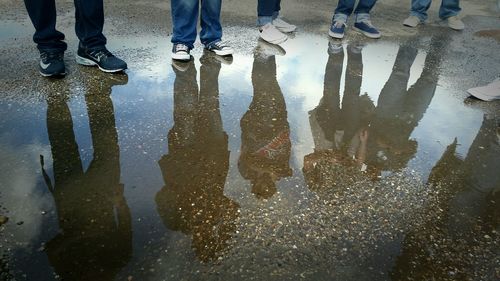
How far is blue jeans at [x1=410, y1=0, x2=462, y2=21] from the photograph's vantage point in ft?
15.5

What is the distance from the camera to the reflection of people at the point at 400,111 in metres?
2.16

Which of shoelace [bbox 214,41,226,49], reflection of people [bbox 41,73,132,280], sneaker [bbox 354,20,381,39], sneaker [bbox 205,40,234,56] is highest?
sneaker [bbox 354,20,381,39]

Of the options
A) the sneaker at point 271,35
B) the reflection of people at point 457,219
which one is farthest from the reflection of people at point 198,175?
the sneaker at point 271,35

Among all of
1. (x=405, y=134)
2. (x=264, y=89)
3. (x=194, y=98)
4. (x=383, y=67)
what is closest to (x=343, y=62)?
(x=383, y=67)

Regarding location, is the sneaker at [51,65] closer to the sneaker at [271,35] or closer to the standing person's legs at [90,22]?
the standing person's legs at [90,22]

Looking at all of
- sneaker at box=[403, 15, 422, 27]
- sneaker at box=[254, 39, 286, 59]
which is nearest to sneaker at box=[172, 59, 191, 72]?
sneaker at box=[254, 39, 286, 59]

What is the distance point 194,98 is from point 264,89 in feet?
1.81

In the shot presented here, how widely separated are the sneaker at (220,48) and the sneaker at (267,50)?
0.30 m

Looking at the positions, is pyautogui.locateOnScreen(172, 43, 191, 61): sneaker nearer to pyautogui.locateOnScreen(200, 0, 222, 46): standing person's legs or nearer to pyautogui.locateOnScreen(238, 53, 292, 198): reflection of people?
pyautogui.locateOnScreen(200, 0, 222, 46): standing person's legs

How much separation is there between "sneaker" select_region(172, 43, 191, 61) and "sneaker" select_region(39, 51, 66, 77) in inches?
34.6

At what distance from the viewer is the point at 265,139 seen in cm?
223

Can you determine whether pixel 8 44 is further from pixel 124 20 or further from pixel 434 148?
pixel 434 148

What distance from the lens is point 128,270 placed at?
→ 1.36 metres

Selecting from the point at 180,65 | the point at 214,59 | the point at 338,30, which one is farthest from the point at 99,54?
the point at 338,30
